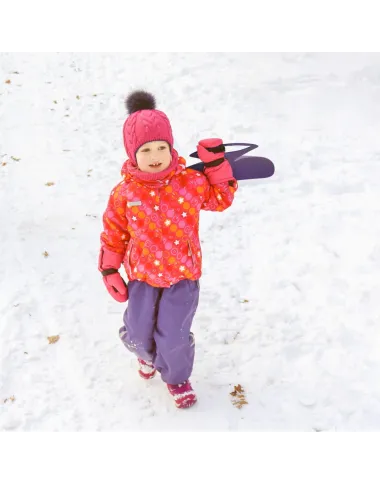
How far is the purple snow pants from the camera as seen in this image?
370 cm

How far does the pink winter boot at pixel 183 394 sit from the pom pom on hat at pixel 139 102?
187 centimetres

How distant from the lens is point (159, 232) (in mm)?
3502

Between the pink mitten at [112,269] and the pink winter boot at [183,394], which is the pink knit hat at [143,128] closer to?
the pink mitten at [112,269]

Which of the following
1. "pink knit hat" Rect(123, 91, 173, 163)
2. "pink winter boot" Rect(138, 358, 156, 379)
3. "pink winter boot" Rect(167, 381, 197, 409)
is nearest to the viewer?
"pink knit hat" Rect(123, 91, 173, 163)

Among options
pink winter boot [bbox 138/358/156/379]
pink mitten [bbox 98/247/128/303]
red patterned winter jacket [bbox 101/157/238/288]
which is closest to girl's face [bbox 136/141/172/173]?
red patterned winter jacket [bbox 101/157/238/288]

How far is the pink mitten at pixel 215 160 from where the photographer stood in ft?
11.6

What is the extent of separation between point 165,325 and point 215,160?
3.65 feet

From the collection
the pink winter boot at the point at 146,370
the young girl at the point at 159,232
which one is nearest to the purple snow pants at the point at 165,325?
the young girl at the point at 159,232

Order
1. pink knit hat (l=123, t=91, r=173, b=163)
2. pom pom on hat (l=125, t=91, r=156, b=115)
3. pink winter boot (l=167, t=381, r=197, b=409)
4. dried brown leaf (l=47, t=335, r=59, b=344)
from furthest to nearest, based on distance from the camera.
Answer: dried brown leaf (l=47, t=335, r=59, b=344)
pink winter boot (l=167, t=381, r=197, b=409)
pom pom on hat (l=125, t=91, r=156, b=115)
pink knit hat (l=123, t=91, r=173, b=163)

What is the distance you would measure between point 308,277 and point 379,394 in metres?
1.43

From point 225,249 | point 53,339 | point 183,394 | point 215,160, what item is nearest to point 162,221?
point 215,160

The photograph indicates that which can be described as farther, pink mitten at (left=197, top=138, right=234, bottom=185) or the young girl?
pink mitten at (left=197, top=138, right=234, bottom=185)

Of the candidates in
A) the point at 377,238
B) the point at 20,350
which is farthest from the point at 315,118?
the point at 20,350

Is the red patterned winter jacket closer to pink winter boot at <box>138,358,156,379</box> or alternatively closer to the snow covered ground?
pink winter boot at <box>138,358,156,379</box>
